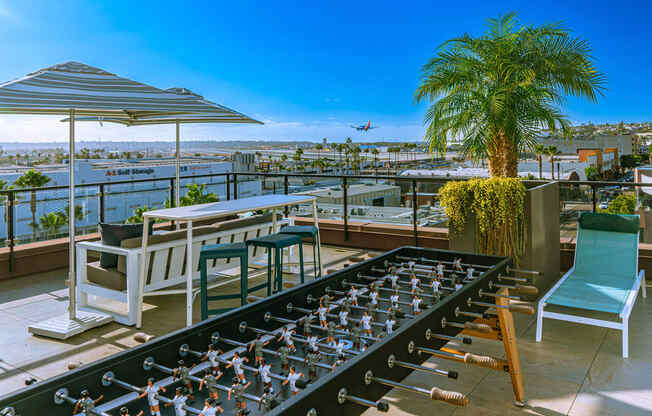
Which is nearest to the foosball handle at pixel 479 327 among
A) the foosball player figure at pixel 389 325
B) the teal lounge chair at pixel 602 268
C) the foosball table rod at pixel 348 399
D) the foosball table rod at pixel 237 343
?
the foosball player figure at pixel 389 325

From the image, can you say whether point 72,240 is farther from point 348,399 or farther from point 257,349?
point 348,399

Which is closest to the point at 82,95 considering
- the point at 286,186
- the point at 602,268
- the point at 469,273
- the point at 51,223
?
the point at 469,273

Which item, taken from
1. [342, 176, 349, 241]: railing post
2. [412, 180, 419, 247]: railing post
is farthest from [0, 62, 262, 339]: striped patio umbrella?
[412, 180, 419, 247]: railing post

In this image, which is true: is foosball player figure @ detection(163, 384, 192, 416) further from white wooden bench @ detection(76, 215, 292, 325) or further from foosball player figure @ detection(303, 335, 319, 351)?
white wooden bench @ detection(76, 215, 292, 325)

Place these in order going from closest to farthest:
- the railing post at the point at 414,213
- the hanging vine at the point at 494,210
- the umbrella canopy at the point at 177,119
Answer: the hanging vine at the point at 494,210 → the umbrella canopy at the point at 177,119 → the railing post at the point at 414,213

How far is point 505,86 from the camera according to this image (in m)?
5.11

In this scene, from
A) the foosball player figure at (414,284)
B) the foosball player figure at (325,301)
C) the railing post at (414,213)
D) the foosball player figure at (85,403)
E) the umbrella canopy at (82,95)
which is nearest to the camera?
the foosball player figure at (85,403)

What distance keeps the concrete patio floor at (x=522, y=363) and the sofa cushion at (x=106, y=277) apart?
13.0 inches

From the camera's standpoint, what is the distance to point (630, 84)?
3173cm

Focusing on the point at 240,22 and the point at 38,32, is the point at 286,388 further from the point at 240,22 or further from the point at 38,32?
the point at 38,32

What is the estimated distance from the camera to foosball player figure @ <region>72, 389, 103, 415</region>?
4.26 ft

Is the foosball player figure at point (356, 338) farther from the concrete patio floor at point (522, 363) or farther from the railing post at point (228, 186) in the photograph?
the railing post at point (228, 186)

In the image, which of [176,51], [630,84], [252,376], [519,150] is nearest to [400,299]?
[252,376]

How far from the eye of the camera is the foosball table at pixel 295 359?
138cm
